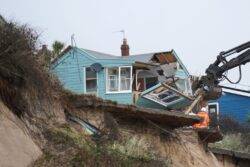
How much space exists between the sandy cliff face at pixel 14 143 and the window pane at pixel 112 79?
28036 mm

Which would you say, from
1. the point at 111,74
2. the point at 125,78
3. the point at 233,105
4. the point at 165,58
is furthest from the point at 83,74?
the point at 233,105

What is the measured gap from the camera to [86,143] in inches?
622

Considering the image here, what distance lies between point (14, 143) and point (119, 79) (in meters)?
29.4

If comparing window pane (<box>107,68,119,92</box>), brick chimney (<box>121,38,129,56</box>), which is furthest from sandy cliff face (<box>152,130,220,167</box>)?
brick chimney (<box>121,38,129,56</box>)

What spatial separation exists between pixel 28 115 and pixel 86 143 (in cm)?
159

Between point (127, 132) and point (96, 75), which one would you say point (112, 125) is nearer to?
point (127, 132)

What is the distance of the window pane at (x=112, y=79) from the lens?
140 feet

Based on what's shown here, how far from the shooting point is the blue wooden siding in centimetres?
5591

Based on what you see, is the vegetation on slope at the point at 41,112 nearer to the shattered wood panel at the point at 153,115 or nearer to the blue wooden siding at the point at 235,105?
the shattered wood panel at the point at 153,115

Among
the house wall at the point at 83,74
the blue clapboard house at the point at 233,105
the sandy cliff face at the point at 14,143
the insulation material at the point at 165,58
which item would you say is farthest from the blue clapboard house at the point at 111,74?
the sandy cliff face at the point at 14,143

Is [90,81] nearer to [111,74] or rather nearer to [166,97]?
[111,74]

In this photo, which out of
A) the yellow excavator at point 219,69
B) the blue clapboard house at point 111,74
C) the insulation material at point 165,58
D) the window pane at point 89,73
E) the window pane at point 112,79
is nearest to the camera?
the yellow excavator at point 219,69

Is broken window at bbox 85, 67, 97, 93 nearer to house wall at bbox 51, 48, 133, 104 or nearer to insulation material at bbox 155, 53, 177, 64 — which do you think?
house wall at bbox 51, 48, 133, 104

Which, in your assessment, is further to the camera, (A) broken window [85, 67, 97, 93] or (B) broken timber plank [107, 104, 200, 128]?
(A) broken window [85, 67, 97, 93]
